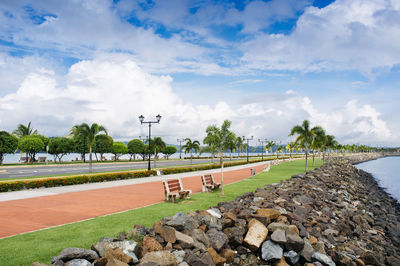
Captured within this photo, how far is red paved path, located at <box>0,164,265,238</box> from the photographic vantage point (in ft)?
28.8

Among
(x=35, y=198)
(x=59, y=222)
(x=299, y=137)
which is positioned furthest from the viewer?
(x=299, y=137)

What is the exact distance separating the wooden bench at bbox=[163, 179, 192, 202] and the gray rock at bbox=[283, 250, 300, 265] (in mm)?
5558

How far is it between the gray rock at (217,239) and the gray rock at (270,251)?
93 cm

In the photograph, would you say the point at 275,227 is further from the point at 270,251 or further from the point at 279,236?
the point at 270,251

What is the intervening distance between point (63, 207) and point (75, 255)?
6.86m

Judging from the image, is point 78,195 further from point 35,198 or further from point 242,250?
point 242,250

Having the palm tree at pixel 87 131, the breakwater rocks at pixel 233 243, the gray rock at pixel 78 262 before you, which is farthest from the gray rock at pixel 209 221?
the palm tree at pixel 87 131

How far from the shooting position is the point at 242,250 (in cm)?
727

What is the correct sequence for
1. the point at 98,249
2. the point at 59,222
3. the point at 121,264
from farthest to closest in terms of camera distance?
1. the point at 59,222
2. the point at 98,249
3. the point at 121,264

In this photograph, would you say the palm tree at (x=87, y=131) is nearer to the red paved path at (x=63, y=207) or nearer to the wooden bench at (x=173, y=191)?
the red paved path at (x=63, y=207)

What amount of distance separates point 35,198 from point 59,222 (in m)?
5.82

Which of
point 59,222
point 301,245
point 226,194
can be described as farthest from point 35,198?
point 301,245

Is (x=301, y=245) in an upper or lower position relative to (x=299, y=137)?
lower

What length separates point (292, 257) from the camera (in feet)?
23.6
